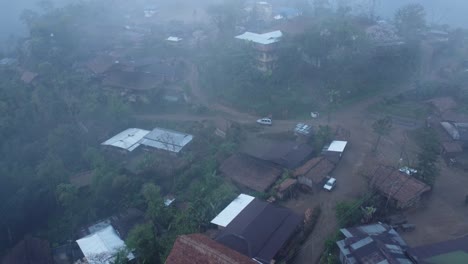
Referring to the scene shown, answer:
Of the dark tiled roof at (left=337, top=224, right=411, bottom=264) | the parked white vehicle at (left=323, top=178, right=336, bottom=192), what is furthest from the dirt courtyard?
the dark tiled roof at (left=337, top=224, right=411, bottom=264)

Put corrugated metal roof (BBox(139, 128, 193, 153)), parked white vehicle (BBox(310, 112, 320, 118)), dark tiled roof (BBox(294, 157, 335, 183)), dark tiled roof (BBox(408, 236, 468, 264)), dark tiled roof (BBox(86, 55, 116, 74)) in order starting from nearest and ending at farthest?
dark tiled roof (BBox(408, 236, 468, 264)), dark tiled roof (BBox(294, 157, 335, 183)), corrugated metal roof (BBox(139, 128, 193, 153)), parked white vehicle (BBox(310, 112, 320, 118)), dark tiled roof (BBox(86, 55, 116, 74))

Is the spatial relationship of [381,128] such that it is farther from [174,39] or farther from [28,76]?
[28,76]

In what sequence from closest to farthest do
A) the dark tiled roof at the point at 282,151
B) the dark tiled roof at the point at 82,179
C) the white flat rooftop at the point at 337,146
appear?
the dark tiled roof at the point at 282,151, the white flat rooftop at the point at 337,146, the dark tiled roof at the point at 82,179

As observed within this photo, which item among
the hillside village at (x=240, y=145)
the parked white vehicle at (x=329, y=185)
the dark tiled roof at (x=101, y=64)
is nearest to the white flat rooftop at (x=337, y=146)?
the hillside village at (x=240, y=145)

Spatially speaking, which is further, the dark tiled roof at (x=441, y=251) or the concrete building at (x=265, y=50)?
the concrete building at (x=265, y=50)

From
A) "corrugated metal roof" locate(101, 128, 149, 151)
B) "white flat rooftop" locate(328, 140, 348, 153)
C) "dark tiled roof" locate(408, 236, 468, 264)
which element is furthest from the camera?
"corrugated metal roof" locate(101, 128, 149, 151)

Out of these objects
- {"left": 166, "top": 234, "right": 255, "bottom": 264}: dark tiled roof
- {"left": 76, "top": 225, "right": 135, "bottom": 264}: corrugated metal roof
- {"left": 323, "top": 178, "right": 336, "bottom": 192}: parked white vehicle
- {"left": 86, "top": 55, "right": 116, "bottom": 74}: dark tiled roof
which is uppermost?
{"left": 166, "top": 234, "right": 255, "bottom": 264}: dark tiled roof

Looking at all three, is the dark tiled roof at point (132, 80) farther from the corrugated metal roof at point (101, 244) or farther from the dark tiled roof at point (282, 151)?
the corrugated metal roof at point (101, 244)

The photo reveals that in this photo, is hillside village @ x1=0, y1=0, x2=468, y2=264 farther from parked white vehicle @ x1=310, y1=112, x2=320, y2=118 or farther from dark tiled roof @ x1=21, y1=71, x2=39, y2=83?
parked white vehicle @ x1=310, y1=112, x2=320, y2=118
